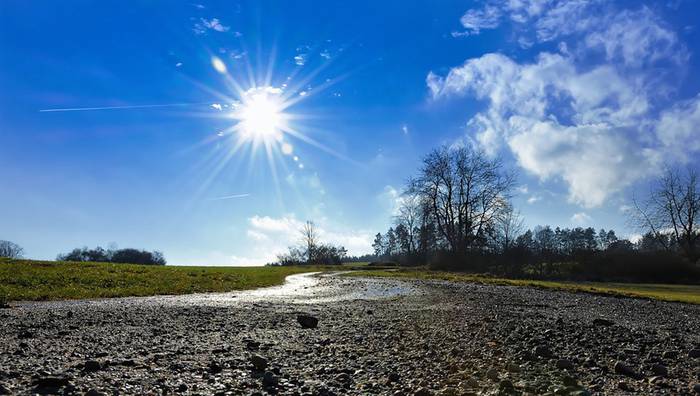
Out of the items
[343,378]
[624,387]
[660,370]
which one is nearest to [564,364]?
[624,387]

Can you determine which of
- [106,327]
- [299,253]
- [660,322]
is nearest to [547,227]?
[299,253]

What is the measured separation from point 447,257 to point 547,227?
3634 inches

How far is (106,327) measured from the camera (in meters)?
10.2

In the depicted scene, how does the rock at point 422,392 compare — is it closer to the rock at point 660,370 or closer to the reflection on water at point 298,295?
the rock at point 660,370

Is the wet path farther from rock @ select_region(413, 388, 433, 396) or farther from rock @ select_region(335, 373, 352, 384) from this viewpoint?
rock @ select_region(413, 388, 433, 396)

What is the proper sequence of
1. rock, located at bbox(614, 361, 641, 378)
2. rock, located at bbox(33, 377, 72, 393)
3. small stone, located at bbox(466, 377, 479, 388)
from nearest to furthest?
rock, located at bbox(33, 377, 72, 393) < small stone, located at bbox(466, 377, 479, 388) < rock, located at bbox(614, 361, 641, 378)

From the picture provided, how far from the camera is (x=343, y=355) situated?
7441 millimetres

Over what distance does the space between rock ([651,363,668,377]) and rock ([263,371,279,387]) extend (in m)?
5.35

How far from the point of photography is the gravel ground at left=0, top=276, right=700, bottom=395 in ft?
17.8

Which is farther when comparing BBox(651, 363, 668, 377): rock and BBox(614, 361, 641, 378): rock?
BBox(651, 363, 668, 377): rock

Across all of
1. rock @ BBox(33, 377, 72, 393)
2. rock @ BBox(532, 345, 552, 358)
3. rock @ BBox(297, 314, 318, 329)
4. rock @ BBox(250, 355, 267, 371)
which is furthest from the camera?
rock @ BBox(297, 314, 318, 329)

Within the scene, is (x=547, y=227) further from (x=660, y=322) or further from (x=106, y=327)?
(x=106, y=327)

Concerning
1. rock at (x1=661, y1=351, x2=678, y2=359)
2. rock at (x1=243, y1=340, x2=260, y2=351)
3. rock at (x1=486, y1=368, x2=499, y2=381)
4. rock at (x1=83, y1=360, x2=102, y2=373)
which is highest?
rock at (x1=83, y1=360, x2=102, y2=373)

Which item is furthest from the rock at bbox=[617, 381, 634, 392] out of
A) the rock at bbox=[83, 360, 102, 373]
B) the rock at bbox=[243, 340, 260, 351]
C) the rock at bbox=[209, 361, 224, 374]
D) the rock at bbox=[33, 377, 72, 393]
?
the rock at bbox=[83, 360, 102, 373]
